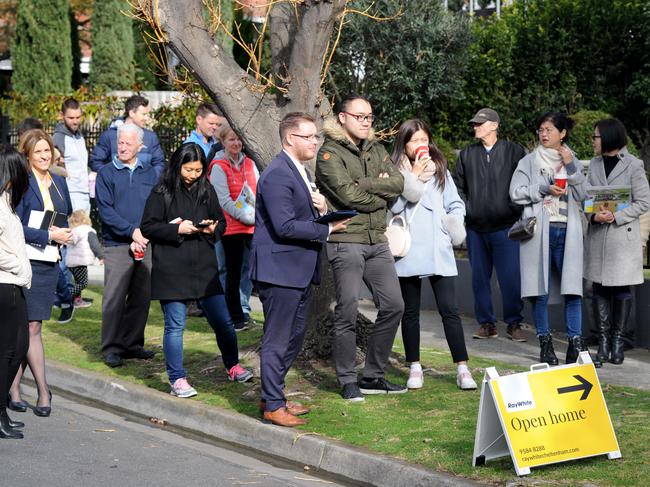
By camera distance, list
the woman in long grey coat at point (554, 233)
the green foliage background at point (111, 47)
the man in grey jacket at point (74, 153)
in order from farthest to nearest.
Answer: the green foliage background at point (111, 47) < the man in grey jacket at point (74, 153) < the woman in long grey coat at point (554, 233)

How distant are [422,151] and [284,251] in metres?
1.61

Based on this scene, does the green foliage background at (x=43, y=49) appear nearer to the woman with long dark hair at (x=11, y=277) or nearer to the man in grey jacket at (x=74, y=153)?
the man in grey jacket at (x=74, y=153)

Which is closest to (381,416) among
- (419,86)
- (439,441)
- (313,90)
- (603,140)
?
(439,441)

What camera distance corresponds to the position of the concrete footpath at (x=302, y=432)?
22.5 feet

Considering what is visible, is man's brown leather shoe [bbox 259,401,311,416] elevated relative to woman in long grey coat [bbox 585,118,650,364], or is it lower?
lower

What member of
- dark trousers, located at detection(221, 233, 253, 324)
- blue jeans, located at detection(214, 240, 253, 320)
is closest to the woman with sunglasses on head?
dark trousers, located at detection(221, 233, 253, 324)

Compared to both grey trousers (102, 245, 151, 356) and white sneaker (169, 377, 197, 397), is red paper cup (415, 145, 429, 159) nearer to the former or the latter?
white sneaker (169, 377, 197, 397)

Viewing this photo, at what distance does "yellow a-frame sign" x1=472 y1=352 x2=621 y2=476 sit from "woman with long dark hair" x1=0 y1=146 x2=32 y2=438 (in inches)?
122

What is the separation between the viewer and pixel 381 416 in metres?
7.89

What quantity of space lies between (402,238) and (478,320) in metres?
3.04

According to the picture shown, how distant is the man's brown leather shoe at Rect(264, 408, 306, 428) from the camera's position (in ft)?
25.4

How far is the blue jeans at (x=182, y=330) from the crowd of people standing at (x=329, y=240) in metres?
0.01

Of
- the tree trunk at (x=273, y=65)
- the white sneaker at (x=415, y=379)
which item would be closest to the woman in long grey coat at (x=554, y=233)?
the white sneaker at (x=415, y=379)

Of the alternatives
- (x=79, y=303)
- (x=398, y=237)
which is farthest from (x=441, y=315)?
(x=79, y=303)
